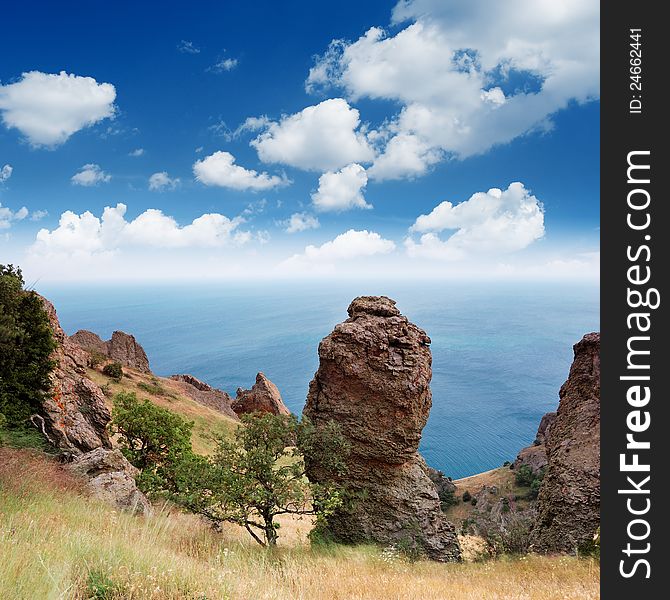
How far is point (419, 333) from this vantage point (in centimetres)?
1481

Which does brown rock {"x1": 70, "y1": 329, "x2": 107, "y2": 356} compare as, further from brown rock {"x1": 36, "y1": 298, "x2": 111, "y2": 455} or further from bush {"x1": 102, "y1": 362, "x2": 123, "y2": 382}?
brown rock {"x1": 36, "y1": 298, "x2": 111, "y2": 455}

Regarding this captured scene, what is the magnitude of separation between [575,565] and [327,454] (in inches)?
278

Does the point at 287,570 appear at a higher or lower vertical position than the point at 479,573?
higher

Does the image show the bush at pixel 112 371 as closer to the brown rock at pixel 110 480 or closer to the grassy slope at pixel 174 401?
the grassy slope at pixel 174 401

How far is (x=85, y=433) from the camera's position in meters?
15.3

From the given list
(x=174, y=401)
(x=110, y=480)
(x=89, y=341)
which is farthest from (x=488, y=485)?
(x=89, y=341)

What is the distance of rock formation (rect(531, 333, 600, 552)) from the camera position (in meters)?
11.9

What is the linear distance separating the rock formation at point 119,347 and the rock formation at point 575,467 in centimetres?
5682

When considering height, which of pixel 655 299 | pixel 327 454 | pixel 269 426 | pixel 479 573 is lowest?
pixel 479 573

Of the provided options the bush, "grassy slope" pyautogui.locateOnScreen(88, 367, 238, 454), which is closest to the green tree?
"grassy slope" pyautogui.locateOnScreen(88, 367, 238, 454)

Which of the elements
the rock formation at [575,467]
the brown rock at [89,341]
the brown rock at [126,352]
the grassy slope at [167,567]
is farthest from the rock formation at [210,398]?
the rock formation at [575,467]

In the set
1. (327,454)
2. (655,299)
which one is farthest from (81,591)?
(327,454)

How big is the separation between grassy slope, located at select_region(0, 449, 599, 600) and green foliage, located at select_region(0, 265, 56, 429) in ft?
11.4

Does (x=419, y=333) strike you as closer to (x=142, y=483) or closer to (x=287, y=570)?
(x=287, y=570)
